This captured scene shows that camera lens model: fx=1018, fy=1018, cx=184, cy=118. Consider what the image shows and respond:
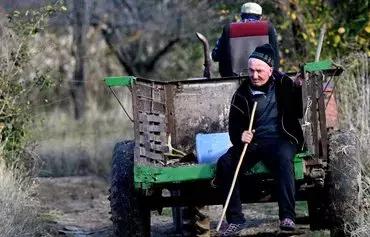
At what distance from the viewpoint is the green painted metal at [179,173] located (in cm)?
841

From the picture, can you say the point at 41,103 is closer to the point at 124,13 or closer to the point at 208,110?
the point at 208,110

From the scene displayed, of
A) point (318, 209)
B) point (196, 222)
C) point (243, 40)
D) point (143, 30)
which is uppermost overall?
point (143, 30)

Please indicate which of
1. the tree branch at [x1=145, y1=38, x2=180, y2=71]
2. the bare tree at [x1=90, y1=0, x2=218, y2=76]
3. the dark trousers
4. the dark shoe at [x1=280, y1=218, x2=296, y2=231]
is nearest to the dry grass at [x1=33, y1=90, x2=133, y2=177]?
the bare tree at [x1=90, y1=0, x2=218, y2=76]

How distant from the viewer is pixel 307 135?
28.3ft

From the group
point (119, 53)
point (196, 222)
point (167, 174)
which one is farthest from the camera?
point (119, 53)

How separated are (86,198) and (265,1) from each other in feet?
13.3

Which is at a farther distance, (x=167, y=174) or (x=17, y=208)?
(x=17, y=208)

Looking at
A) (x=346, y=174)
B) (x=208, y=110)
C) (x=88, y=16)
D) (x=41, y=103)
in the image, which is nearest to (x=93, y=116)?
(x=88, y=16)

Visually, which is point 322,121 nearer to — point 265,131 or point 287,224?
point 265,131

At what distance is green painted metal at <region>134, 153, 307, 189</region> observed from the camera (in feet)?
27.6

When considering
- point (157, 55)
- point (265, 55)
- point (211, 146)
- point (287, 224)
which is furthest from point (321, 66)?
point (157, 55)

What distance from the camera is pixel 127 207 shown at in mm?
8867

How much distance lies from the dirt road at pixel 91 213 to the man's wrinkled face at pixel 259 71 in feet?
6.41

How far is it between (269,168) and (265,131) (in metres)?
0.38
